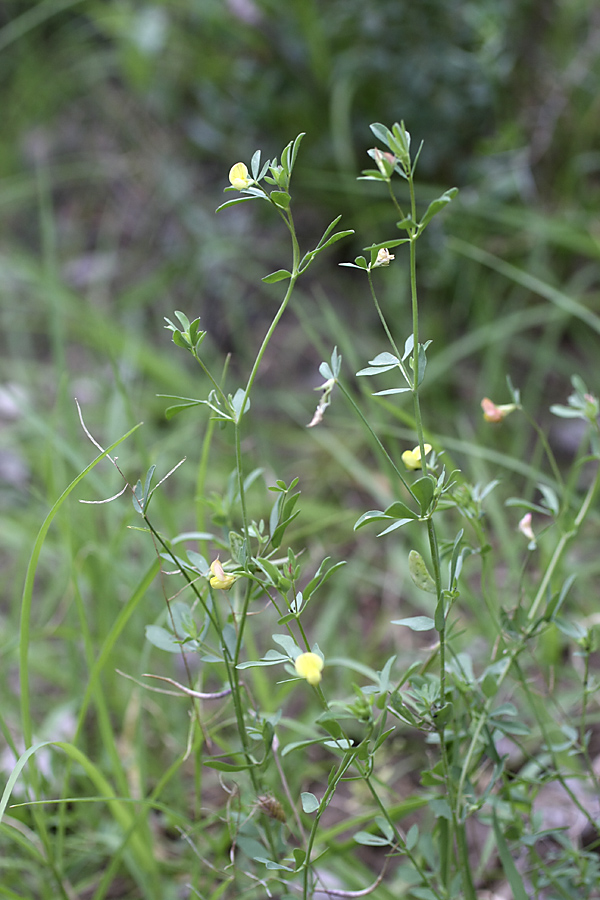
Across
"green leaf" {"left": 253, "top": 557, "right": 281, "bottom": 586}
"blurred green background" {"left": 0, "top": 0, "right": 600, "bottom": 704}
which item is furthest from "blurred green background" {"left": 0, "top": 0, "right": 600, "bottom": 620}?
"green leaf" {"left": 253, "top": 557, "right": 281, "bottom": 586}

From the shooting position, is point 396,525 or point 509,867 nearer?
point 396,525

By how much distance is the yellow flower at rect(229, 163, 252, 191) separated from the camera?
490mm

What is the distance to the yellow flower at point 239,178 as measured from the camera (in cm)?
49

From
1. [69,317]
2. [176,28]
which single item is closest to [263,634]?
[69,317]

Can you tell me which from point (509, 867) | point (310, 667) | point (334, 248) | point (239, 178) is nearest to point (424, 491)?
point (310, 667)

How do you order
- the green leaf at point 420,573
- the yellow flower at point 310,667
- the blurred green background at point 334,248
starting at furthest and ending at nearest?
the blurred green background at point 334,248 → the green leaf at point 420,573 → the yellow flower at point 310,667

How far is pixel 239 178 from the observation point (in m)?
0.50

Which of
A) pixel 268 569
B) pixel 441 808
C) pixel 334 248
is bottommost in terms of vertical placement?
pixel 334 248

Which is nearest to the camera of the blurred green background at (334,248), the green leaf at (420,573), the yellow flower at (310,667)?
the yellow flower at (310,667)

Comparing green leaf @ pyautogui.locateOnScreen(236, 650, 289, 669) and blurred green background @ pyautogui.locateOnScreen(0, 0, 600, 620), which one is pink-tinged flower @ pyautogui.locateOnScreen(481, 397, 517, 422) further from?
blurred green background @ pyautogui.locateOnScreen(0, 0, 600, 620)

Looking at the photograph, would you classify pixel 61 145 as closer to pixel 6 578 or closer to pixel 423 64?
pixel 423 64

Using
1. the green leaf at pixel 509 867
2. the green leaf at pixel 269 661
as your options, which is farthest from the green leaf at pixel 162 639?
the green leaf at pixel 509 867

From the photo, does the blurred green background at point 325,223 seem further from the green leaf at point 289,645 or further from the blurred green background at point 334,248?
the green leaf at point 289,645

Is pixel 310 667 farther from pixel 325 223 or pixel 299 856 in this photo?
pixel 325 223
